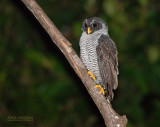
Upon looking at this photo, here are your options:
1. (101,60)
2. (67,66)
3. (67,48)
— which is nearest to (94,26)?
(101,60)

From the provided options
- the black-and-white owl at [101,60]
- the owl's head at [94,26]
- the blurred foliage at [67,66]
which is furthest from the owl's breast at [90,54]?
the blurred foliage at [67,66]

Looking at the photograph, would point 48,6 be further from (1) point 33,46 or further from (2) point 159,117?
(2) point 159,117

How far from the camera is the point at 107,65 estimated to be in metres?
4.91

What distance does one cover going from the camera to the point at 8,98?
595cm

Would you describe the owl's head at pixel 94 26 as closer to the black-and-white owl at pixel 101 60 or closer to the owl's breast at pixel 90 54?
the black-and-white owl at pixel 101 60

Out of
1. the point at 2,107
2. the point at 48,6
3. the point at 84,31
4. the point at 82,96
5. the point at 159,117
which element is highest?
the point at 48,6

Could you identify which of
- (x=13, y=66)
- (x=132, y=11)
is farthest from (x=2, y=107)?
(x=132, y=11)

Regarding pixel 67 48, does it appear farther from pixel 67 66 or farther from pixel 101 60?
pixel 67 66

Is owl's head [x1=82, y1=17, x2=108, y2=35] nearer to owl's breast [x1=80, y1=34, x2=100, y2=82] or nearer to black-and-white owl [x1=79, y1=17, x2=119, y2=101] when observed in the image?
black-and-white owl [x1=79, y1=17, x2=119, y2=101]

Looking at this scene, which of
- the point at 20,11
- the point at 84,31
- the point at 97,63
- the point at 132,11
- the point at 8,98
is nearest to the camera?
the point at 97,63

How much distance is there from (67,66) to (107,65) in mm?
1333

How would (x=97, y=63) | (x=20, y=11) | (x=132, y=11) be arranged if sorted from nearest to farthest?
(x=97, y=63) < (x=20, y=11) < (x=132, y=11)

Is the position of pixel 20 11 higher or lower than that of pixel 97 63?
higher

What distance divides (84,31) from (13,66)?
190cm
